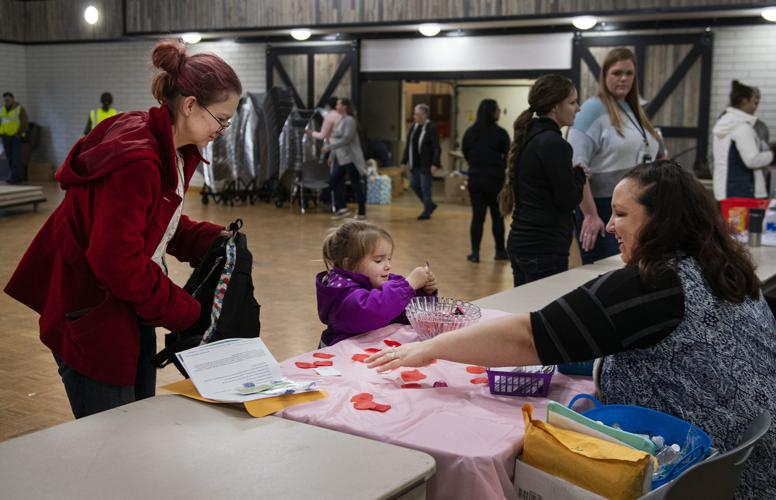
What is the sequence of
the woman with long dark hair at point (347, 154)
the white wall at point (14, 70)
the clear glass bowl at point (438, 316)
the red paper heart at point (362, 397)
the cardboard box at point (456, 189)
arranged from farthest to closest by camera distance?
1. the white wall at point (14, 70)
2. the cardboard box at point (456, 189)
3. the woman with long dark hair at point (347, 154)
4. the clear glass bowl at point (438, 316)
5. the red paper heart at point (362, 397)

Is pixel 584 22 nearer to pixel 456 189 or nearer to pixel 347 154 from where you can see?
pixel 347 154

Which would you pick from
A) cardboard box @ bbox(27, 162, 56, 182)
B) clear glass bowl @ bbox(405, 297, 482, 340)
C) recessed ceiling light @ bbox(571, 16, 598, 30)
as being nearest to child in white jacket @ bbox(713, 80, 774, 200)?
recessed ceiling light @ bbox(571, 16, 598, 30)

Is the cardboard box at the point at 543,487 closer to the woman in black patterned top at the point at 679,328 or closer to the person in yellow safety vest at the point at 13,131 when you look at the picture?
the woman in black patterned top at the point at 679,328

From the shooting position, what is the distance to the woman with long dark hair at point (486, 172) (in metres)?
8.93

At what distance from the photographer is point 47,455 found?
189cm

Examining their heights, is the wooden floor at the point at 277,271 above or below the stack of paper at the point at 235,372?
below

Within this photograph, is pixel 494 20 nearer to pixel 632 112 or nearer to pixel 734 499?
pixel 632 112

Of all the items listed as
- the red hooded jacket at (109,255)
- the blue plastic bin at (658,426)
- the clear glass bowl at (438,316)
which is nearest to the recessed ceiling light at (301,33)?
the clear glass bowl at (438,316)

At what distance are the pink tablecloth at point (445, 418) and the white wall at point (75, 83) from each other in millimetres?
14897

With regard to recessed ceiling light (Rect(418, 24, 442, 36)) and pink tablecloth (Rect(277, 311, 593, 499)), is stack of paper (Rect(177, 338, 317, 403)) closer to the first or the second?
pink tablecloth (Rect(277, 311, 593, 499))

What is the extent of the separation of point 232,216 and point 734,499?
1105 centimetres

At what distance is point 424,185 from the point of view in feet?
41.0

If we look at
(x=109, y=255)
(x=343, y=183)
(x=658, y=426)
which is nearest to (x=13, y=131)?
(x=343, y=183)

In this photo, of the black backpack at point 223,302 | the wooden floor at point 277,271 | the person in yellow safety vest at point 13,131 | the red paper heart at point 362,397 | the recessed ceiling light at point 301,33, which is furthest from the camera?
the person in yellow safety vest at point 13,131
